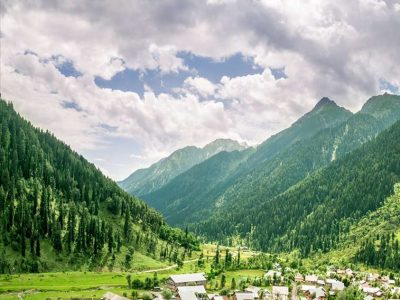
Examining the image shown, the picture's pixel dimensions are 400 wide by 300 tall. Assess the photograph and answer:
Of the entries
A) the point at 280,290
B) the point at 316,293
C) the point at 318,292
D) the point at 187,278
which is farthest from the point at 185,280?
the point at 318,292

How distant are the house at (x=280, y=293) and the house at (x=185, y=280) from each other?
93.4 ft

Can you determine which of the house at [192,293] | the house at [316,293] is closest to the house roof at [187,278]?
the house at [192,293]

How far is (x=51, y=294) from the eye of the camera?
142125 millimetres

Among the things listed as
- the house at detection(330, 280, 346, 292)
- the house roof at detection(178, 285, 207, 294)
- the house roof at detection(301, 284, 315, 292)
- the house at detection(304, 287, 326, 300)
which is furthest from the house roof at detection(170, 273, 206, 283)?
the house at detection(330, 280, 346, 292)

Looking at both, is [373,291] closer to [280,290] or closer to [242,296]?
[280,290]

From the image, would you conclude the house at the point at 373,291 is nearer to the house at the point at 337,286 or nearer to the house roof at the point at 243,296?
the house at the point at 337,286

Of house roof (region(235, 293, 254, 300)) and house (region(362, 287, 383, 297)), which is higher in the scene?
house (region(362, 287, 383, 297))

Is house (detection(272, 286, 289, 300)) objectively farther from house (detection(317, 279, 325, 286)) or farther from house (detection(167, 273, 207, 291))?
house (detection(317, 279, 325, 286))

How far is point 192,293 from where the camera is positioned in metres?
153

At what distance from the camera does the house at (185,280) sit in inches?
A: 6718

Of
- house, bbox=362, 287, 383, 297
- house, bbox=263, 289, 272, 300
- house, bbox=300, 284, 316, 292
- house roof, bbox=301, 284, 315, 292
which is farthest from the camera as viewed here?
house, bbox=362, 287, 383, 297

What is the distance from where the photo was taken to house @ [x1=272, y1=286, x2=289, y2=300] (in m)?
162

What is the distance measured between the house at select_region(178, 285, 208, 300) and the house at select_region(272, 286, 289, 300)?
86.8 ft

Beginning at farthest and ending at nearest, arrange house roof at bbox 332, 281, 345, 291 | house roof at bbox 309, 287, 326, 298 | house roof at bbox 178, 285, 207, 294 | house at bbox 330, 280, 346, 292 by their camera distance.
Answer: house roof at bbox 332, 281, 345, 291 < house at bbox 330, 280, 346, 292 < house roof at bbox 309, 287, 326, 298 < house roof at bbox 178, 285, 207, 294
